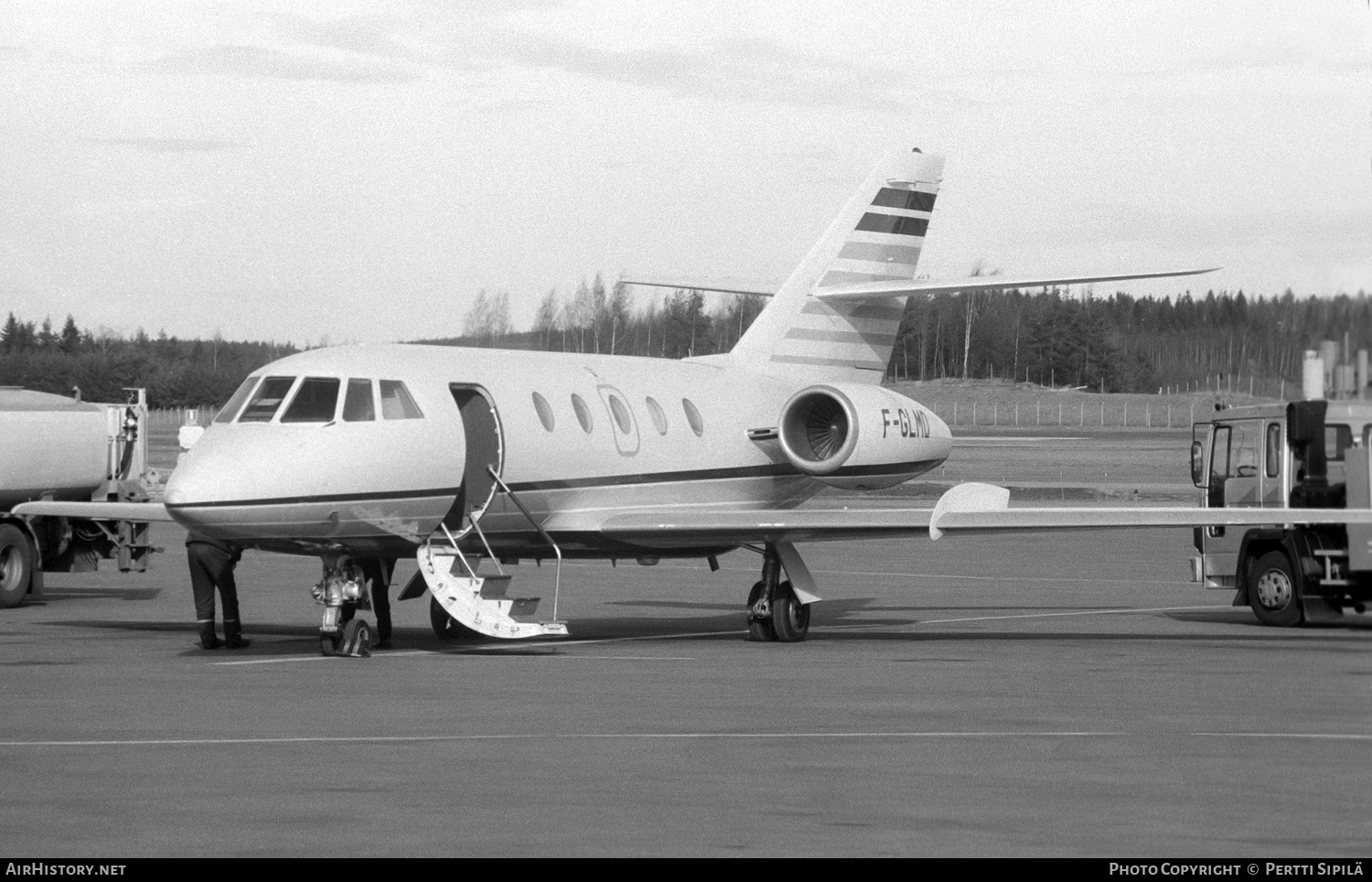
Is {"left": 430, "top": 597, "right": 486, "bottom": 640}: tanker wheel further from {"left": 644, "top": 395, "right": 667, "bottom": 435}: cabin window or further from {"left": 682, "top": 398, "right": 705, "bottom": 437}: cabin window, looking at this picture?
{"left": 682, "top": 398, "right": 705, "bottom": 437}: cabin window

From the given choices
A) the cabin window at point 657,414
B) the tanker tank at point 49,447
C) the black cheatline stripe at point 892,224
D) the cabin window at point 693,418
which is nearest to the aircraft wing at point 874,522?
the cabin window at point 657,414

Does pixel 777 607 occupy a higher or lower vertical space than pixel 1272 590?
lower

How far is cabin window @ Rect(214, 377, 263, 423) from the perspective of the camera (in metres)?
17.5

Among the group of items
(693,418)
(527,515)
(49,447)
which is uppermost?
(693,418)

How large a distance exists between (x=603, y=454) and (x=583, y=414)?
52cm

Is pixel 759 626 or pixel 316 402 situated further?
pixel 759 626

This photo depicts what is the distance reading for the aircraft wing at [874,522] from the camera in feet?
57.9

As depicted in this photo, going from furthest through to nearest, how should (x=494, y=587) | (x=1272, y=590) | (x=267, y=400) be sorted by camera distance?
(x=1272, y=590)
(x=494, y=587)
(x=267, y=400)

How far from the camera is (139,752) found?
11312 mm

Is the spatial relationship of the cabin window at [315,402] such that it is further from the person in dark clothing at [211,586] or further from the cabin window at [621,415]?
the cabin window at [621,415]

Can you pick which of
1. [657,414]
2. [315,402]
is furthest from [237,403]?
[657,414]

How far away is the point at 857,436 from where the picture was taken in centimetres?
2175

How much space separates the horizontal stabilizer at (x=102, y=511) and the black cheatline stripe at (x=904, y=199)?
34.0 feet

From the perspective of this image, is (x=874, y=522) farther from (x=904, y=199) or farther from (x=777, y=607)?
(x=904, y=199)
